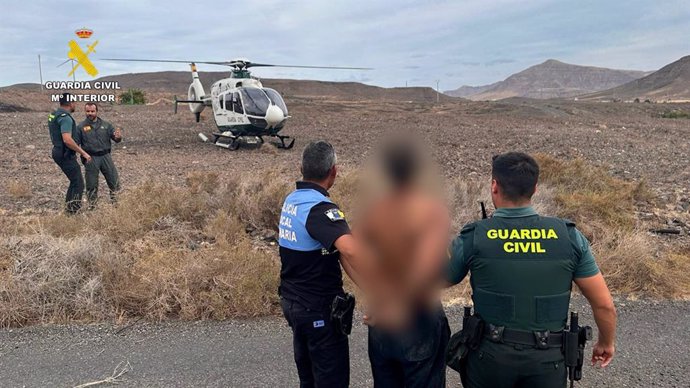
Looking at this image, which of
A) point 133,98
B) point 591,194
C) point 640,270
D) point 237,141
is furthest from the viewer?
point 133,98

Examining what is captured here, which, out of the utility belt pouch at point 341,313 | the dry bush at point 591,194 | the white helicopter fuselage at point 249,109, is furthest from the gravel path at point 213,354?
the white helicopter fuselage at point 249,109

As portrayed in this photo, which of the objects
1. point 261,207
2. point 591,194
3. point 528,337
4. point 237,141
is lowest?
point 261,207

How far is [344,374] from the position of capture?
2824mm

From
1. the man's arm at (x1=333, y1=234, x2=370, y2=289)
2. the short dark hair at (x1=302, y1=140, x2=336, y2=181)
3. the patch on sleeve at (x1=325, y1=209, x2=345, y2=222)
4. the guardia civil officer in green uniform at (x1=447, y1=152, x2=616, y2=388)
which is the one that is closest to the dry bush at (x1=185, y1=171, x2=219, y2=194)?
the short dark hair at (x1=302, y1=140, x2=336, y2=181)

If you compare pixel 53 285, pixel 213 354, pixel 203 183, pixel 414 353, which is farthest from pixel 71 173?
pixel 414 353

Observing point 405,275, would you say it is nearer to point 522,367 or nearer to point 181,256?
point 522,367

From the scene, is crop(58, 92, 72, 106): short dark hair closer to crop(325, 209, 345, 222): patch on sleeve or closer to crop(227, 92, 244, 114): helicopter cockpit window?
crop(325, 209, 345, 222): patch on sleeve

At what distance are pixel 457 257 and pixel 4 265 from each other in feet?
16.8

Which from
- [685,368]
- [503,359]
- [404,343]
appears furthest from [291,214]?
[685,368]

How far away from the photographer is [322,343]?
2.76m

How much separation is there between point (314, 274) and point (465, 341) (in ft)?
2.84

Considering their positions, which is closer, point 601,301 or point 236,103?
point 601,301

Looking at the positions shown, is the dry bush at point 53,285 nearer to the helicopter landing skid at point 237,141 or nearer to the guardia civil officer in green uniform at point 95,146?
the guardia civil officer in green uniform at point 95,146

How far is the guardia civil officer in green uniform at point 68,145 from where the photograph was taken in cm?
781
